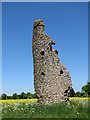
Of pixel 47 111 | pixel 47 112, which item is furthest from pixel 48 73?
pixel 47 112

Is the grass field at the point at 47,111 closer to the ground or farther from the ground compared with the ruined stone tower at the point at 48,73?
closer to the ground

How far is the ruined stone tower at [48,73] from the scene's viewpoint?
33.2 feet

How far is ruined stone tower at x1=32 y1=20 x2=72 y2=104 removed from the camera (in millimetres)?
10109

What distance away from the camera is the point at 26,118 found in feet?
20.9

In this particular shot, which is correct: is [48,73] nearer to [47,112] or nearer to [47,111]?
[47,111]

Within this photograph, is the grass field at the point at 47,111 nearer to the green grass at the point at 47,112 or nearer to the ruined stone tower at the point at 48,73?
the green grass at the point at 47,112

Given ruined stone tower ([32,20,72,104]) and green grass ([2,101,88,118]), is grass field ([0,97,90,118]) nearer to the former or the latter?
green grass ([2,101,88,118])

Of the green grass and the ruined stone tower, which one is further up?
the ruined stone tower

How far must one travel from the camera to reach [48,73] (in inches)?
406

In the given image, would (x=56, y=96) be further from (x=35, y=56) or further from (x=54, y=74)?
(x=35, y=56)

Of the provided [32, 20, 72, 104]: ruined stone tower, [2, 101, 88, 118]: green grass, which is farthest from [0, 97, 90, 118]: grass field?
[32, 20, 72, 104]: ruined stone tower

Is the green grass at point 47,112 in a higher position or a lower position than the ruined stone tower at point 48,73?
lower

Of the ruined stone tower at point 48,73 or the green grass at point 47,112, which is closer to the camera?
the green grass at point 47,112

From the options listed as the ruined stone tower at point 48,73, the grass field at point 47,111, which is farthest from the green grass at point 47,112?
the ruined stone tower at point 48,73
